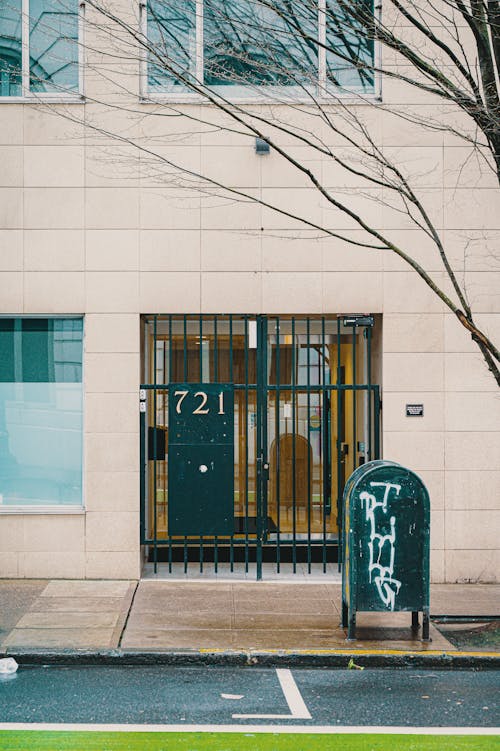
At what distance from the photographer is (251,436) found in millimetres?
10891

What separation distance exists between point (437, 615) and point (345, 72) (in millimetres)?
5987

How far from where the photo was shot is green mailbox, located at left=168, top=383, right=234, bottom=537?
1012 cm

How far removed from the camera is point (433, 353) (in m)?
10.2

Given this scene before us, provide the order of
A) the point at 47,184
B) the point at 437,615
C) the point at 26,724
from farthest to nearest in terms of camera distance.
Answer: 1. the point at 47,184
2. the point at 437,615
3. the point at 26,724

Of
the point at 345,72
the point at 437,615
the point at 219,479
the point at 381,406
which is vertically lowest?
the point at 437,615

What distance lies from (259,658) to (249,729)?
1.51 m

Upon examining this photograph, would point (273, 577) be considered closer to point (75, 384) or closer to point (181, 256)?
point (75, 384)

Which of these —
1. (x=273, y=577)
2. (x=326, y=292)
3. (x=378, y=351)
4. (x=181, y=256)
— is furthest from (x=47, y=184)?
(x=273, y=577)

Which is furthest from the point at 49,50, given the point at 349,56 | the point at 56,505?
the point at 56,505

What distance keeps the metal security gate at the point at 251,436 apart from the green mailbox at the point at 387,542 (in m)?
2.42

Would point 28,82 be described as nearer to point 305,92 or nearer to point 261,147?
point 261,147

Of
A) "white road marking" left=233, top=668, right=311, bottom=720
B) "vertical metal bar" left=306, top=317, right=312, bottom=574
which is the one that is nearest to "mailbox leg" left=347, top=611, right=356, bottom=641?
"white road marking" left=233, top=668, right=311, bottom=720

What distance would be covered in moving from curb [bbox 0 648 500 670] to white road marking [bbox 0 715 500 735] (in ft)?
4.74

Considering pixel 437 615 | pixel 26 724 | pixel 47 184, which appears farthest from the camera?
pixel 47 184
